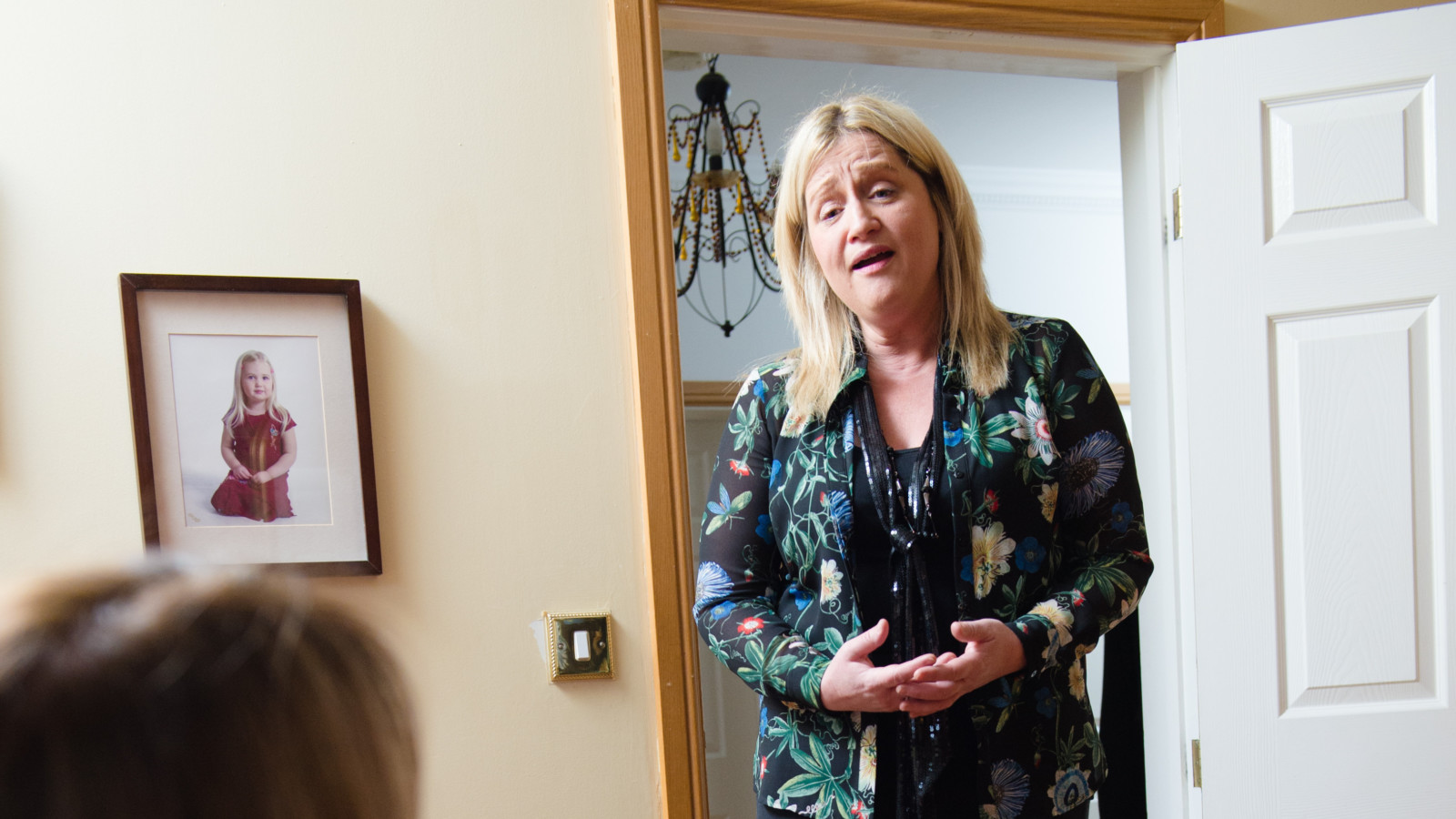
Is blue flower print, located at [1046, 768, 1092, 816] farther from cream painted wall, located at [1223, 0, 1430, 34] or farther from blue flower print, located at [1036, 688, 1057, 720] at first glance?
cream painted wall, located at [1223, 0, 1430, 34]

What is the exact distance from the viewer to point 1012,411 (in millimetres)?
1326

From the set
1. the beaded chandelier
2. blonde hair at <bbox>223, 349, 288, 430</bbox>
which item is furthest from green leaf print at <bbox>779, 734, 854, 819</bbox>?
the beaded chandelier

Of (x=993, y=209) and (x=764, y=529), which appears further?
(x=993, y=209)

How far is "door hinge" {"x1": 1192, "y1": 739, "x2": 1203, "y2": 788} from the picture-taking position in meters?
1.82

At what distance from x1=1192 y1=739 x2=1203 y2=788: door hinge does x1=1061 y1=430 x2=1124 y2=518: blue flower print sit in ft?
2.48

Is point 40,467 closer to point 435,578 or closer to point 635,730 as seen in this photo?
point 435,578

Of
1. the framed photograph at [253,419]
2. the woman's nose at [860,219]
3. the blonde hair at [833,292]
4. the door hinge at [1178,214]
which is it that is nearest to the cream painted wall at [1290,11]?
the door hinge at [1178,214]

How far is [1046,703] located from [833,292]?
61 cm

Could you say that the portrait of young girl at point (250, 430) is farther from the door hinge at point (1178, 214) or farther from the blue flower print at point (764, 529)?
the door hinge at point (1178, 214)

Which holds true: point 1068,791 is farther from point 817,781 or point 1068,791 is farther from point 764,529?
point 764,529

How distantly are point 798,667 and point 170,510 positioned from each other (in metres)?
0.87

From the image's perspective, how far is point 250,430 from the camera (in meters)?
1.48

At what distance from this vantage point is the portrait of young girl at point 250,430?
1458 millimetres

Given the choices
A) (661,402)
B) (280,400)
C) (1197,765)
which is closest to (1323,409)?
(1197,765)
